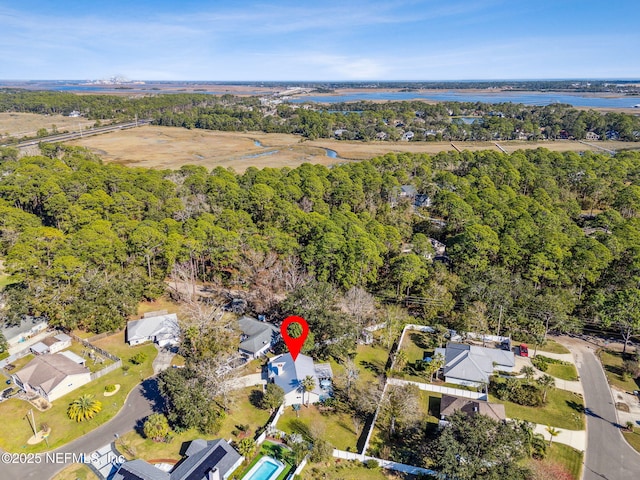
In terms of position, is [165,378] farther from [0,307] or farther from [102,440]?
[0,307]

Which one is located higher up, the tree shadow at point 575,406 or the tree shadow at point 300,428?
the tree shadow at point 300,428

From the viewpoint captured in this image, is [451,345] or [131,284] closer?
[451,345]

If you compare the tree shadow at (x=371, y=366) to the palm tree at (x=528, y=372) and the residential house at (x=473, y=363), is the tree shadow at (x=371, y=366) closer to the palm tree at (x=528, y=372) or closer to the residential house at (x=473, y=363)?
the residential house at (x=473, y=363)

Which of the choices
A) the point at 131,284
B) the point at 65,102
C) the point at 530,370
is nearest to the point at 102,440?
the point at 131,284

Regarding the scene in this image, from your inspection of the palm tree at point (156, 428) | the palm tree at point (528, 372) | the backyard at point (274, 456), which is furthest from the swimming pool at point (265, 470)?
the palm tree at point (528, 372)

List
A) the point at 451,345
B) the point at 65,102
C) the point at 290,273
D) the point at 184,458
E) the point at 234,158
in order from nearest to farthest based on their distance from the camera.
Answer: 1. the point at 184,458
2. the point at 451,345
3. the point at 290,273
4. the point at 234,158
5. the point at 65,102

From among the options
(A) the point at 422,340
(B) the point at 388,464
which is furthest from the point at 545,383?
(B) the point at 388,464

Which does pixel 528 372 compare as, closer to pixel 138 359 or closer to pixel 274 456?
pixel 274 456

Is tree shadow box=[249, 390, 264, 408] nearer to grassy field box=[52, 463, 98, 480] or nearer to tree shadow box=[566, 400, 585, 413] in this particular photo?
grassy field box=[52, 463, 98, 480]
